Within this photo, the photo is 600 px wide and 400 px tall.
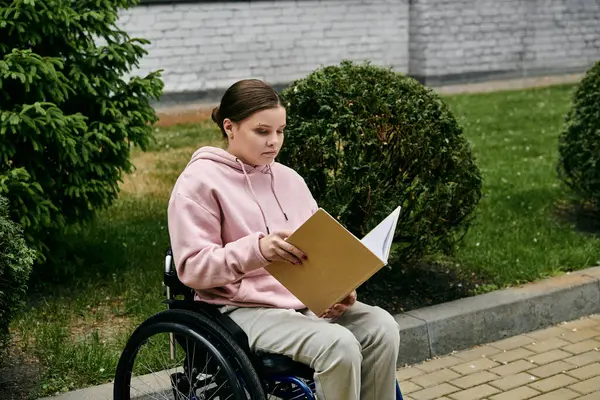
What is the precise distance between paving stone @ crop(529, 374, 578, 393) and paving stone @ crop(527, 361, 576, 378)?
0.04 metres

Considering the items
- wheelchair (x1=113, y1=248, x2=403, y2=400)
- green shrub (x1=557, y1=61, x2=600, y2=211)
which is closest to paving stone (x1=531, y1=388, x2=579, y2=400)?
wheelchair (x1=113, y1=248, x2=403, y2=400)

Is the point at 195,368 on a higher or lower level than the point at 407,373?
higher

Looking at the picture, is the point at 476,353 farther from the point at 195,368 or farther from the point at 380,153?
the point at 195,368

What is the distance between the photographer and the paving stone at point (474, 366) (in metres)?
4.80

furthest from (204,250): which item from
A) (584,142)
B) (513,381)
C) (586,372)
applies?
(584,142)

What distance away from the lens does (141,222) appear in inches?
268

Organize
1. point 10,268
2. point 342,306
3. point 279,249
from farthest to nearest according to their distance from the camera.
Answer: point 10,268
point 342,306
point 279,249

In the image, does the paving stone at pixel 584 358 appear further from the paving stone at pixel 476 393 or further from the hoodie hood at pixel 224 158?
Result: the hoodie hood at pixel 224 158

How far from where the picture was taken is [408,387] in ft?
15.1

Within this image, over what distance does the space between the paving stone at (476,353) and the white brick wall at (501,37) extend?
35.1 ft

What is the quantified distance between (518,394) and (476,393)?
0.19m

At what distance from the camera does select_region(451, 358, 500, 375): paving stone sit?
4805mm

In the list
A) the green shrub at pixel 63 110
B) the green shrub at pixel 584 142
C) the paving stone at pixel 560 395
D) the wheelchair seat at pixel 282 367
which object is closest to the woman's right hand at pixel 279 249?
the wheelchair seat at pixel 282 367

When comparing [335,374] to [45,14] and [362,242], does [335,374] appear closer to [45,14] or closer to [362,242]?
[362,242]
